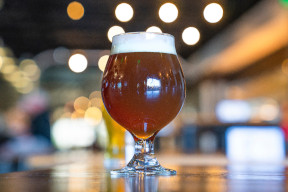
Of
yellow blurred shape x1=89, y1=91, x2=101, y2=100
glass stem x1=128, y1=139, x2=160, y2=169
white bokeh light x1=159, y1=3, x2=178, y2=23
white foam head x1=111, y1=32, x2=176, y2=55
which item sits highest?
yellow blurred shape x1=89, y1=91, x2=101, y2=100

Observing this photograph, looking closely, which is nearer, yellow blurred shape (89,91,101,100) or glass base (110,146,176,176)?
glass base (110,146,176,176)

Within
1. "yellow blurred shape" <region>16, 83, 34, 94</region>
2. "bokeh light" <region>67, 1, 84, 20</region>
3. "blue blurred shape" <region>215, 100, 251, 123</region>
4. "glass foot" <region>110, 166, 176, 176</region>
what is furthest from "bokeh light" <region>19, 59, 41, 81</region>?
"glass foot" <region>110, 166, 176, 176</region>

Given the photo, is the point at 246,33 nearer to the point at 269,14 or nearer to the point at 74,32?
the point at 269,14

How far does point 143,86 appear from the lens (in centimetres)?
67

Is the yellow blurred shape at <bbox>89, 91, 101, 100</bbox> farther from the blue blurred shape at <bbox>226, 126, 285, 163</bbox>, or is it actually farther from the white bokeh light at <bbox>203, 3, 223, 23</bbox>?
the white bokeh light at <bbox>203, 3, 223, 23</bbox>

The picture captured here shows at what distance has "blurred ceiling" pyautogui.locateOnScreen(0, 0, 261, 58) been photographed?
15.9ft

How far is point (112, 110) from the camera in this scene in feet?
2.33

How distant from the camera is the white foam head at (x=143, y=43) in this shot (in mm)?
700

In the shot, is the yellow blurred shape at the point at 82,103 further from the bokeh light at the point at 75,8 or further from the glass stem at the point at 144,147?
the glass stem at the point at 144,147

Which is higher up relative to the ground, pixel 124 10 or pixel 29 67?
pixel 29 67

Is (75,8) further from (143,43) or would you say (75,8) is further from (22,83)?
(22,83)

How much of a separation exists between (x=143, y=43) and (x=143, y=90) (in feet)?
0.28

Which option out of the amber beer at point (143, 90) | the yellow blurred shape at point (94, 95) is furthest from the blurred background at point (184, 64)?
the yellow blurred shape at point (94, 95)

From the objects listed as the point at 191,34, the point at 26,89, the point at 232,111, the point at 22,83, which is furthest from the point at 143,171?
the point at 26,89
